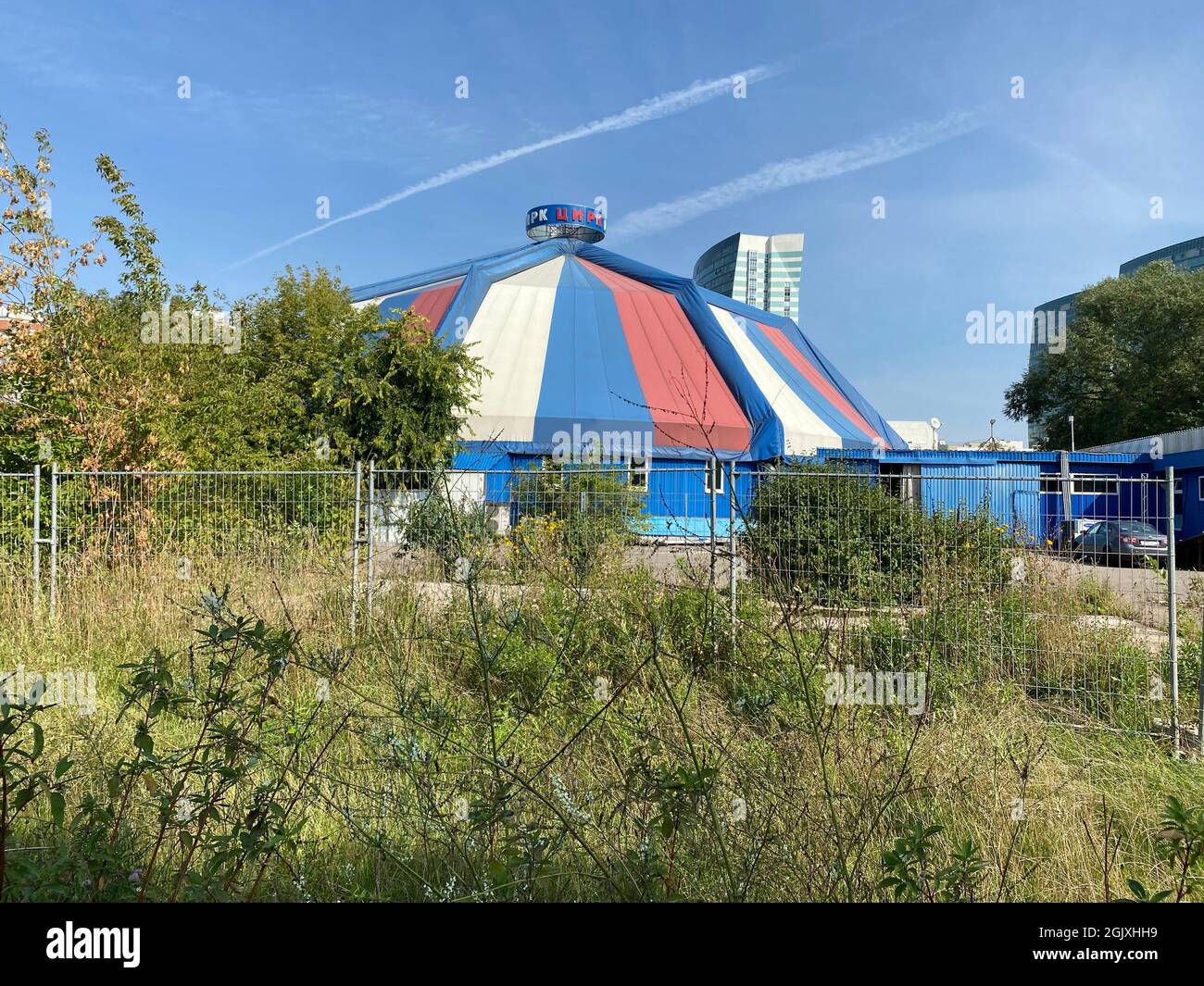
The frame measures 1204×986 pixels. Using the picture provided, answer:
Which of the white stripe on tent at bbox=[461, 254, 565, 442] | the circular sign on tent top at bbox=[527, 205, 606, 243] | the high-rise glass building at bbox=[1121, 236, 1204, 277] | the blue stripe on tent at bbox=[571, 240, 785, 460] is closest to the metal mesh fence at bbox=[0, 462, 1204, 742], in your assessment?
the white stripe on tent at bbox=[461, 254, 565, 442]

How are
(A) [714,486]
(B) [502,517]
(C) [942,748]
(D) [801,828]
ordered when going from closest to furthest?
(D) [801,828] → (C) [942,748] → (A) [714,486] → (B) [502,517]

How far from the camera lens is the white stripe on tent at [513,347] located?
21203 mm

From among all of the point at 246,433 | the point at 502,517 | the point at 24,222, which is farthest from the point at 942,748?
the point at 246,433

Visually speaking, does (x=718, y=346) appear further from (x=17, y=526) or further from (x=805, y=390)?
(x=17, y=526)

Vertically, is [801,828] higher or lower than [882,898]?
higher

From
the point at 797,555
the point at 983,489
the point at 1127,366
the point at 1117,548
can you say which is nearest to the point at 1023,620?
the point at 1117,548

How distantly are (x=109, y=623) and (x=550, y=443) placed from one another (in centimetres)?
1472

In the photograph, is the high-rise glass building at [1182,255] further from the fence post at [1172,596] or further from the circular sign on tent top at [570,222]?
the fence post at [1172,596]

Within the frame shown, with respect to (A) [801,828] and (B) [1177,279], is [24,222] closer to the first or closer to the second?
(A) [801,828]

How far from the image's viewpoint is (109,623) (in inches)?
266

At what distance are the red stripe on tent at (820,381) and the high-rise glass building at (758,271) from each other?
8393 centimetres

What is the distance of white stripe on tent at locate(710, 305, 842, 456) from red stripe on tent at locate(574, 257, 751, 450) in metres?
1.31

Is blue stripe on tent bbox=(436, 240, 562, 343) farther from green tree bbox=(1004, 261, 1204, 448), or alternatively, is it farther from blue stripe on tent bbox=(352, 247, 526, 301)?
green tree bbox=(1004, 261, 1204, 448)

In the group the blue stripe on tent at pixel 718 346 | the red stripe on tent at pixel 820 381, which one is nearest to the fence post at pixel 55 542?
the blue stripe on tent at pixel 718 346
